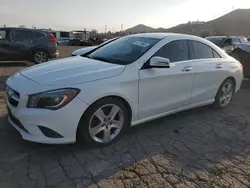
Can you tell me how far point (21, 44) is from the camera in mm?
10164

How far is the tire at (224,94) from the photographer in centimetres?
504

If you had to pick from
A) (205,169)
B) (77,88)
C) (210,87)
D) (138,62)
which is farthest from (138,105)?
(210,87)

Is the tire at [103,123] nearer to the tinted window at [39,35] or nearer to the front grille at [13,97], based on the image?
the front grille at [13,97]

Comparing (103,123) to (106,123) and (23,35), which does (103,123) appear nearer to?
(106,123)

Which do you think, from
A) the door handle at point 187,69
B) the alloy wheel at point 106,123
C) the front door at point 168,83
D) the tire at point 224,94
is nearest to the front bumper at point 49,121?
the alloy wheel at point 106,123

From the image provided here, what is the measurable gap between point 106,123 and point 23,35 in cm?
838

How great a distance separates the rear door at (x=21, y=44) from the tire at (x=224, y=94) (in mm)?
7936

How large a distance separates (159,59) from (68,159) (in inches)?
70.1

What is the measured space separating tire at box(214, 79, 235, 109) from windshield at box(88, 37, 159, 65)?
1902mm

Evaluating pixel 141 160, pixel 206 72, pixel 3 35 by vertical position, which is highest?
pixel 3 35

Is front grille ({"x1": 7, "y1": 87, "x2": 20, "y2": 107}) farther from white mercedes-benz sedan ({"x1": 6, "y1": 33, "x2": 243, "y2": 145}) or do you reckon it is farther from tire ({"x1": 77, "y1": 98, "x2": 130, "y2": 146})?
tire ({"x1": 77, "y1": 98, "x2": 130, "y2": 146})

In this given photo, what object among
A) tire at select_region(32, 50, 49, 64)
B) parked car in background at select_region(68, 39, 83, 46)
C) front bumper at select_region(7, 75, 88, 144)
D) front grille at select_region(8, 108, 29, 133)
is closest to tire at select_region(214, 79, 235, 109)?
front bumper at select_region(7, 75, 88, 144)

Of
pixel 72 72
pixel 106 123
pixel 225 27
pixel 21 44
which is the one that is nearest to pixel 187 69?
pixel 106 123

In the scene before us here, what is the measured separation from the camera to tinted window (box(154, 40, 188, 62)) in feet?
12.9
